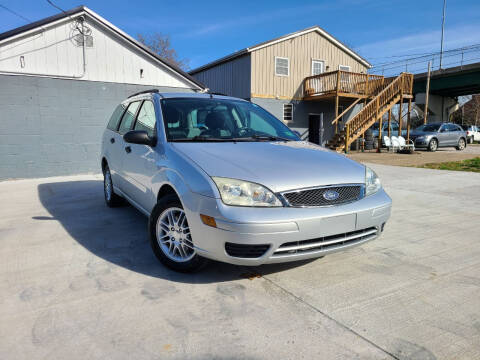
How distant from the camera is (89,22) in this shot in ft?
31.4

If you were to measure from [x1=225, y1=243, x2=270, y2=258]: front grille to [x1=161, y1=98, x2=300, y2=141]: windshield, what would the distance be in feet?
4.05

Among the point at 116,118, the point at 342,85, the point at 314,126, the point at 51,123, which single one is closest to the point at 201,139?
the point at 116,118

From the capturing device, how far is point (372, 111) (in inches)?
690

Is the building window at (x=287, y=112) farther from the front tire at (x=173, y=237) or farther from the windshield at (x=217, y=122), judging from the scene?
the front tire at (x=173, y=237)

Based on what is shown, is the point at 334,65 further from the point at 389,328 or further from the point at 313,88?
the point at 389,328

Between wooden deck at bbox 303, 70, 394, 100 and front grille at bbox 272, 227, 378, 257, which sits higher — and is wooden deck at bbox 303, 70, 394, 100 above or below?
above

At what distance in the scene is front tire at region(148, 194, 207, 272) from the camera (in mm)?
2879

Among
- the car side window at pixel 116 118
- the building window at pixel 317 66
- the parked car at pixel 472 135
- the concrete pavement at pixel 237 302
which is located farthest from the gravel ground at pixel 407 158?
the parked car at pixel 472 135

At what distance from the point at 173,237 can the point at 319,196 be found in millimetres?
1276

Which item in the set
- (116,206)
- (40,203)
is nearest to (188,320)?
(116,206)

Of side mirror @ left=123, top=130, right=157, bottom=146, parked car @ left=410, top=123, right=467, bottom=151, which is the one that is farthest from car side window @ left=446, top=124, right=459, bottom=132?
side mirror @ left=123, top=130, right=157, bottom=146

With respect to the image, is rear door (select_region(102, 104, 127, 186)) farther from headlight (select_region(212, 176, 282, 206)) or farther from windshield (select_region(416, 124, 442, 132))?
windshield (select_region(416, 124, 442, 132))

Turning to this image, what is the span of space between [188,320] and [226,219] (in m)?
0.70

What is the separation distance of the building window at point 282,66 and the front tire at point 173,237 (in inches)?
657
